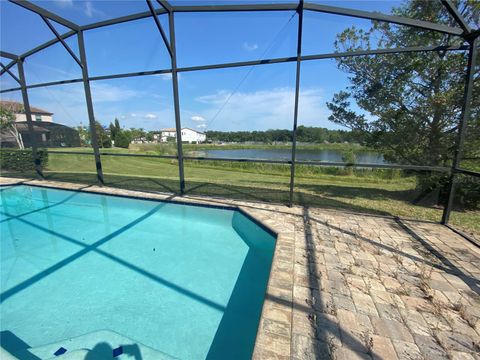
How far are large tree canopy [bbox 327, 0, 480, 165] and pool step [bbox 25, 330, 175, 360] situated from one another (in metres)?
5.83

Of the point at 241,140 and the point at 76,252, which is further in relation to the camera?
the point at 241,140

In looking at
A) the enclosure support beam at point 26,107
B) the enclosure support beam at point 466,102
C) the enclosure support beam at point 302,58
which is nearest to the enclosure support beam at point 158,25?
the enclosure support beam at point 302,58

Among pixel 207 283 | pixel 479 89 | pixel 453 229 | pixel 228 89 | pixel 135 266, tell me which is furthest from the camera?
pixel 228 89

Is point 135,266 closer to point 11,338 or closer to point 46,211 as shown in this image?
point 11,338

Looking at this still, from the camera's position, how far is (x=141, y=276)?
3.05 m

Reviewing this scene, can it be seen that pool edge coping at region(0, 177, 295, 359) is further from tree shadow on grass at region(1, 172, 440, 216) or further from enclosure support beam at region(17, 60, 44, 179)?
enclosure support beam at region(17, 60, 44, 179)

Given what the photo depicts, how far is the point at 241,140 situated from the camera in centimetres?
604

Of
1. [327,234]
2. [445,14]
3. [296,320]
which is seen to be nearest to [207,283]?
[296,320]

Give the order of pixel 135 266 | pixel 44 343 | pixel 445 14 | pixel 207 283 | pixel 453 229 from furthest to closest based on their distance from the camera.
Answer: pixel 445 14
pixel 453 229
pixel 135 266
pixel 207 283
pixel 44 343

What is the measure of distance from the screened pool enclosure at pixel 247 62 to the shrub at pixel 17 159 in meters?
2.99

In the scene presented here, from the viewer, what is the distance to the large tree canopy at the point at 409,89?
439 cm

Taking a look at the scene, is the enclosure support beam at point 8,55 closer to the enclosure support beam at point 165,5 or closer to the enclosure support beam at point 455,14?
the enclosure support beam at point 165,5

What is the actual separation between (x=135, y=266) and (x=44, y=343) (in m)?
1.23

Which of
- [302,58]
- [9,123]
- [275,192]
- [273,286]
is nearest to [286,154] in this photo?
[275,192]
